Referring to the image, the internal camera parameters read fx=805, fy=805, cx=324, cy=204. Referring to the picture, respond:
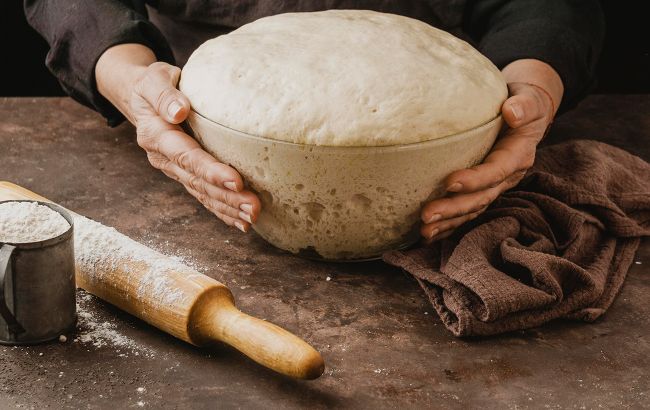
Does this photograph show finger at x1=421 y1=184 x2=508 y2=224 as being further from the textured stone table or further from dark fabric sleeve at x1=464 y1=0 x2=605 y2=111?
dark fabric sleeve at x1=464 y1=0 x2=605 y2=111

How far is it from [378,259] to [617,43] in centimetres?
151

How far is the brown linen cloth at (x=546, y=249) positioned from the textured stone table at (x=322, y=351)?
0.03 m

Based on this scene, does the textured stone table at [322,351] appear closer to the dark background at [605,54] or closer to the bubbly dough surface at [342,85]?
the bubbly dough surface at [342,85]

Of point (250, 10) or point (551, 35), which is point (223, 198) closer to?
point (250, 10)

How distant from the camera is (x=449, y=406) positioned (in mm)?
1044

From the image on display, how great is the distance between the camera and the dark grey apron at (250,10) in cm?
179

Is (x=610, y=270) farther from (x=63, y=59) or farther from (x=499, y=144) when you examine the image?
(x=63, y=59)

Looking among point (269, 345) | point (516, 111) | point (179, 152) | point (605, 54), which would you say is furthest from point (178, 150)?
point (605, 54)

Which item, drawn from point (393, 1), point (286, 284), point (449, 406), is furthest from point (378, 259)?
A: point (393, 1)

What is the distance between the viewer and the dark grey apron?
179 centimetres

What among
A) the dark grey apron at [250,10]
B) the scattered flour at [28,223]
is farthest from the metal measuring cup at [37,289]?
the dark grey apron at [250,10]

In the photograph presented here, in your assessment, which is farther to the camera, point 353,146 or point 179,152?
point 179,152

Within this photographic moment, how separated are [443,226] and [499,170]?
13 cm

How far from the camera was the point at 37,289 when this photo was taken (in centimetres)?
107
